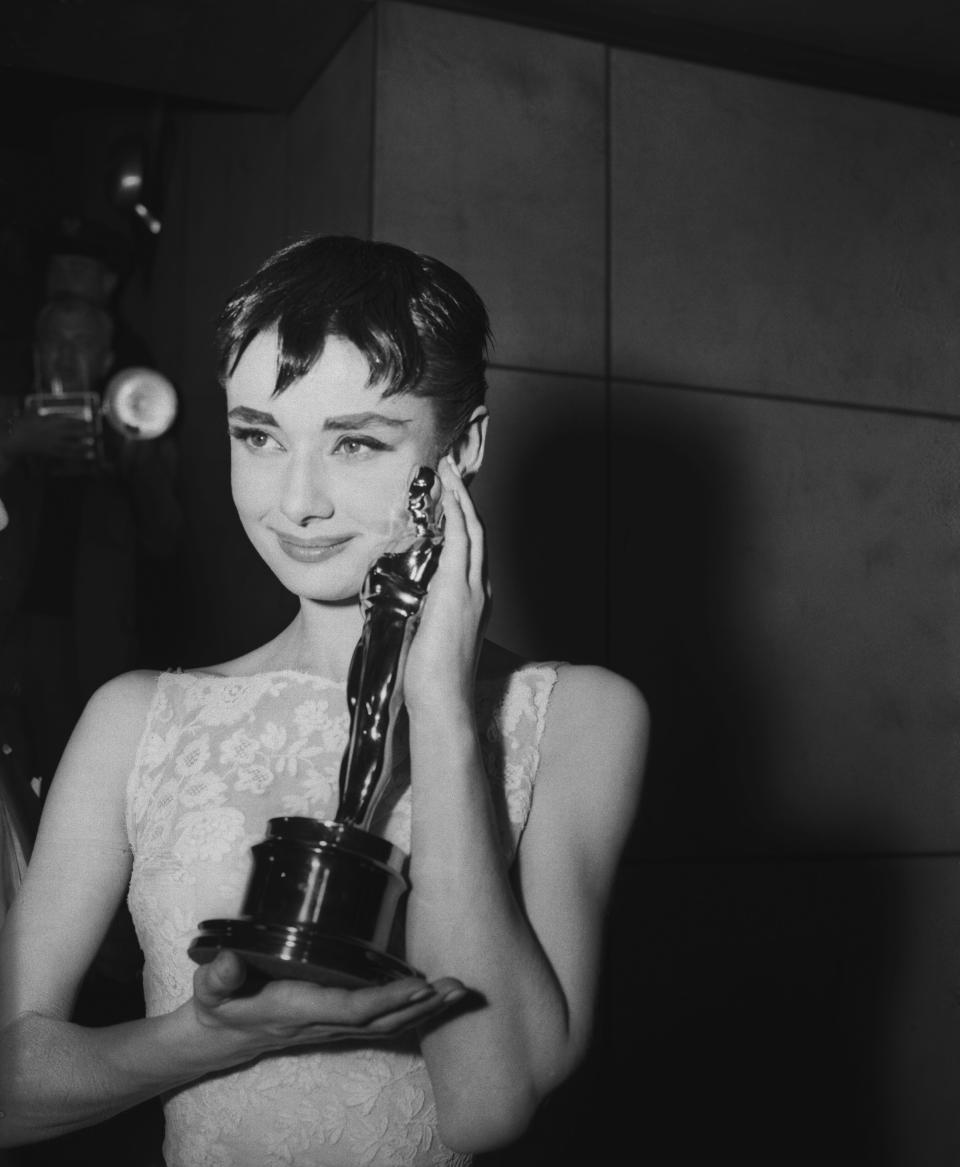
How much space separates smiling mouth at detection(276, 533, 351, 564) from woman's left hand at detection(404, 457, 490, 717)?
0.50ft

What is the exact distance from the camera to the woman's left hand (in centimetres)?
91

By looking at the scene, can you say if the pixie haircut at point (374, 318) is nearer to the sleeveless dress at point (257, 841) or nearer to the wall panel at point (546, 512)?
the sleeveless dress at point (257, 841)

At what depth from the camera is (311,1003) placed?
31.2 inches

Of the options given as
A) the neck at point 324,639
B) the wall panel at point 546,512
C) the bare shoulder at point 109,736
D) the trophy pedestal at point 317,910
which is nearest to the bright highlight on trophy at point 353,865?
the trophy pedestal at point 317,910

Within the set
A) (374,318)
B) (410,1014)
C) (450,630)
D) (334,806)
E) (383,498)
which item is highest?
(374,318)

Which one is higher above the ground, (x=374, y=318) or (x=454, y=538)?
(x=374, y=318)

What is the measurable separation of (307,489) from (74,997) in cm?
49

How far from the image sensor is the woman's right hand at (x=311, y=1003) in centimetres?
79

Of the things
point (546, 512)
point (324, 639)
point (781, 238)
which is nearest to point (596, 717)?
point (324, 639)

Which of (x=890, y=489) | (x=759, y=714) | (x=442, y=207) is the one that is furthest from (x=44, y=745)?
(x=890, y=489)

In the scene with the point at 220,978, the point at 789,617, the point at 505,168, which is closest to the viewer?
the point at 220,978

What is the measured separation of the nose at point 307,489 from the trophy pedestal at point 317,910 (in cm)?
29

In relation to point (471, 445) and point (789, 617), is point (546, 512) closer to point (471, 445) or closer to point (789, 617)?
point (789, 617)

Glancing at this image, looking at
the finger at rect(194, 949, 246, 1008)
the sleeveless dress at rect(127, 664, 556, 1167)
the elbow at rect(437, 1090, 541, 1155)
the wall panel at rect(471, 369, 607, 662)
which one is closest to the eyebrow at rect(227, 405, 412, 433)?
the sleeveless dress at rect(127, 664, 556, 1167)
